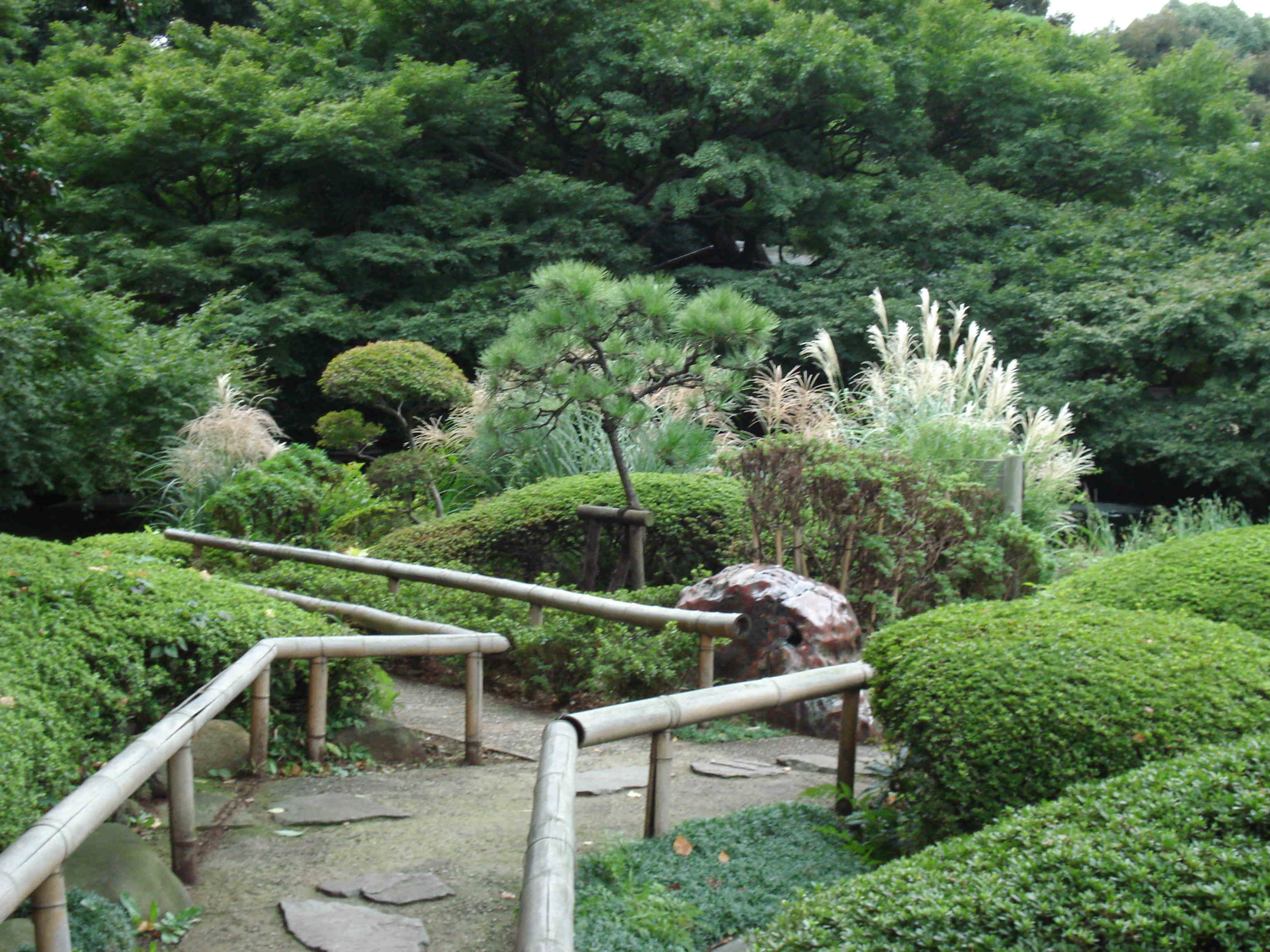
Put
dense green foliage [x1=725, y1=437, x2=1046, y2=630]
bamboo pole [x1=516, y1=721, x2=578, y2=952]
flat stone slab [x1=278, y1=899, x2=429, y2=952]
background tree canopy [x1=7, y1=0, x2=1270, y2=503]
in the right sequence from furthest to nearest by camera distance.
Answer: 1. background tree canopy [x1=7, y1=0, x2=1270, y2=503]
2. dense green foliage [x1=725, y1=437, x2=1046, y2=630]
3. flat stone slab [x1=278, y1=899, x2=429, y2=952]
4. bamboo pole [x1=516, y1=721, x2=578, y2=952]

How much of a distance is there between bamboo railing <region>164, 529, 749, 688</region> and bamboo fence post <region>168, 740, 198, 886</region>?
2.04 m

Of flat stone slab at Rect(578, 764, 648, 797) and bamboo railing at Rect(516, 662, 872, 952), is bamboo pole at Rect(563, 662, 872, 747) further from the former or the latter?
flat stone slab at Rect(578, 764, 648, 797)

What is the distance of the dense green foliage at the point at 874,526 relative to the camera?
5.46 meters

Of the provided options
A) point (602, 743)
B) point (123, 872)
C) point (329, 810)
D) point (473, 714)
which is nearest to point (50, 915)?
point (123, 872)

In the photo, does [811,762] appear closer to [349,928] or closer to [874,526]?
[874,526]

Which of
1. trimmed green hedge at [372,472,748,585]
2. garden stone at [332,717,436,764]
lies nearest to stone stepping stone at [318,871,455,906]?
garden stone at [332,717,436,764]

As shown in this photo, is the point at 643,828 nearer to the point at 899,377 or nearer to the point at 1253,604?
the point at 1253,604

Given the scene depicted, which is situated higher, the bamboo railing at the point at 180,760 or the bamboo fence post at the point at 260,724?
the bamboo railing at the point at 180,760

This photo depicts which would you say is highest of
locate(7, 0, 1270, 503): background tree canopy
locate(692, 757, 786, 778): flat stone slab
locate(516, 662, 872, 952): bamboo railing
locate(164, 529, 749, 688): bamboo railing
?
locate(7, 0, 1270, 503): background tree canopy

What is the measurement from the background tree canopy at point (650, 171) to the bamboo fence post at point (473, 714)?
32.2ft

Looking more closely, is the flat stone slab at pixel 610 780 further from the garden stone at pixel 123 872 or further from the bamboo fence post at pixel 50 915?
the bamboo fence post at pixel 50 915

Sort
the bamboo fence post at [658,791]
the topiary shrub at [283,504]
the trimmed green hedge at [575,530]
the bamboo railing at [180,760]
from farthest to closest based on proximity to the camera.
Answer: the topiary shrub at [283,504], the trimmed green hedge at [575,530], the bamboo fence post at [658,791], the bamboo railing at [180,760]

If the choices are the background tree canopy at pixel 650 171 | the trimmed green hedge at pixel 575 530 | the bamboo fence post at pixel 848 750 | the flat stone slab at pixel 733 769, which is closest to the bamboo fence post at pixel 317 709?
the flat stone slab at pixel 733 769

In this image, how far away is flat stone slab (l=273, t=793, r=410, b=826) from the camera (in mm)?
3068
